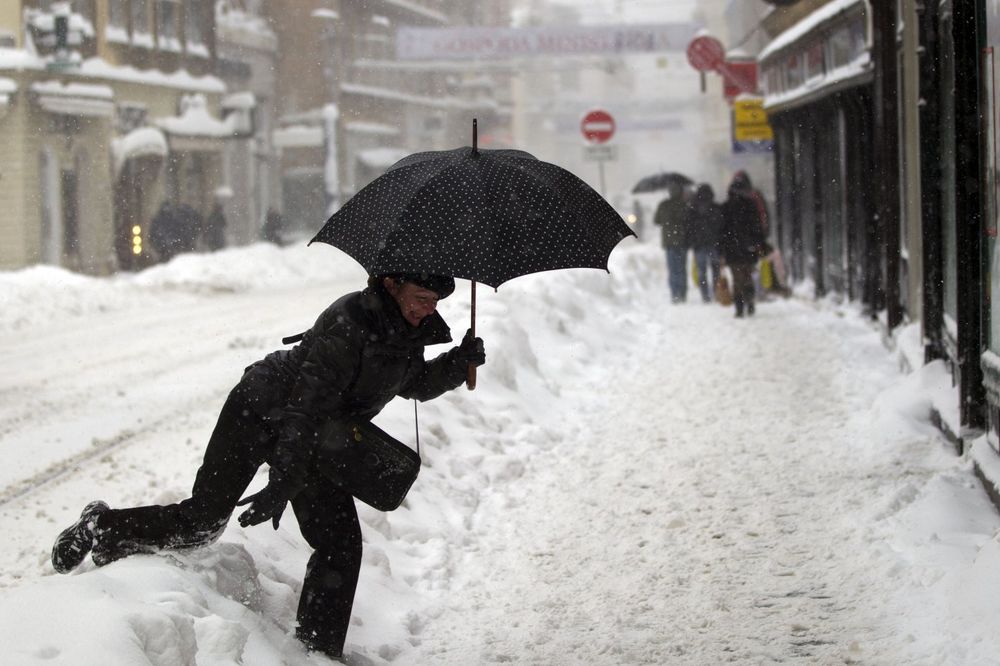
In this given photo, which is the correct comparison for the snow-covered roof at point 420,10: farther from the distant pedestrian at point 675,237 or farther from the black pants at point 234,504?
the black pants at point 234,504

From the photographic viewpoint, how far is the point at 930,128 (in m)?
9.18

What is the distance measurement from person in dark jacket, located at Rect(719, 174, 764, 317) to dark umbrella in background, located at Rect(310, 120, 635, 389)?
1237cm

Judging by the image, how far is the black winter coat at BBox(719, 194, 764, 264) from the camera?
55.8 ft

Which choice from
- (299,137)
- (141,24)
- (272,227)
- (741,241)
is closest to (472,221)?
(741,241)

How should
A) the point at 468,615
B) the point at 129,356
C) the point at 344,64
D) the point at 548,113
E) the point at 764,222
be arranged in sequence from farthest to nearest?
the point at 548,113
the point at 344,64
the point at 764,222
the point at 129,356
the point at 468,615

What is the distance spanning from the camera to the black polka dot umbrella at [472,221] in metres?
4.26

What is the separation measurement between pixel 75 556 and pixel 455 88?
2428 inches

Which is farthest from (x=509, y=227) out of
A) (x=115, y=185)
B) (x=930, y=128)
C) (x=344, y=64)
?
(x=344, y=64)

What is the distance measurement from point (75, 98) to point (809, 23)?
18.7 metres

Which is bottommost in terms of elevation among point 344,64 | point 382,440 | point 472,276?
point 382,440

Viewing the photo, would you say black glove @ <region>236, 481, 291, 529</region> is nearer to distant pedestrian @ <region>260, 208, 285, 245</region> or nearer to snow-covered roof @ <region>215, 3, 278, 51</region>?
distant pedestrian @ <region>260, 208, 285, 245</region>

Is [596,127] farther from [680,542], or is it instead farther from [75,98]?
[680,542]

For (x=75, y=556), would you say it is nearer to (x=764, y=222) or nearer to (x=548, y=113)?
(x=764, y=222)

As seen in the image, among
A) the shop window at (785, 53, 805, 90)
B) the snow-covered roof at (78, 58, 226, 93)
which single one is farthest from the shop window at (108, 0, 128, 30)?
the shop window at (785, 53, 805, 90)
